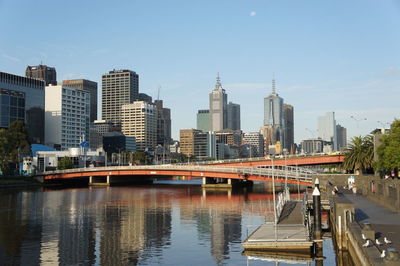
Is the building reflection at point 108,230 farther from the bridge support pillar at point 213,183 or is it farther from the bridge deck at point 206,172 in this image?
the bridge support pillar at point 213,183

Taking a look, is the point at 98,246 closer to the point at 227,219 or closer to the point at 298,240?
the point at 298,240

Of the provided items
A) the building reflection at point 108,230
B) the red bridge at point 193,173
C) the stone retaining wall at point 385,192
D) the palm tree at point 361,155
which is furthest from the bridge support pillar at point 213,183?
the stone retaining wall at point 385,192

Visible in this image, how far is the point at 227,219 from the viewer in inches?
2657

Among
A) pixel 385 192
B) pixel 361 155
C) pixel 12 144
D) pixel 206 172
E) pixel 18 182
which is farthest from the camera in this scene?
pixel 12 144

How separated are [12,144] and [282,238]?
147912mm

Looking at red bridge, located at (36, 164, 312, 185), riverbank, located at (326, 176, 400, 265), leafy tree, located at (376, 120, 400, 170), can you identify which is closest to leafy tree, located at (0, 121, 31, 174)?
red bridge, located at (36, 164, 312, 185)

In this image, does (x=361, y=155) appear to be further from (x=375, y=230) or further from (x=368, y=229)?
(x=368, y=229)

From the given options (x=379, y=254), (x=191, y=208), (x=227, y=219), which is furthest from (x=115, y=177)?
(x=379, y=254)

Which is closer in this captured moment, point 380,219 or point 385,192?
point 380,219

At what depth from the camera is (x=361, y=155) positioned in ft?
377

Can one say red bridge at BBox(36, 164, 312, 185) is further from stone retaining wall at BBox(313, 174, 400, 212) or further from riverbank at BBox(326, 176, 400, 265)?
riverbank at BBox(326, 176, 400, 265)

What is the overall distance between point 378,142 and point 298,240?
64620mm

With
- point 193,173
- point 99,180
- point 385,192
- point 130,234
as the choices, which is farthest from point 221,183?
point 130,234

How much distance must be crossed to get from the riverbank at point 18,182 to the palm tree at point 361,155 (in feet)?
316
